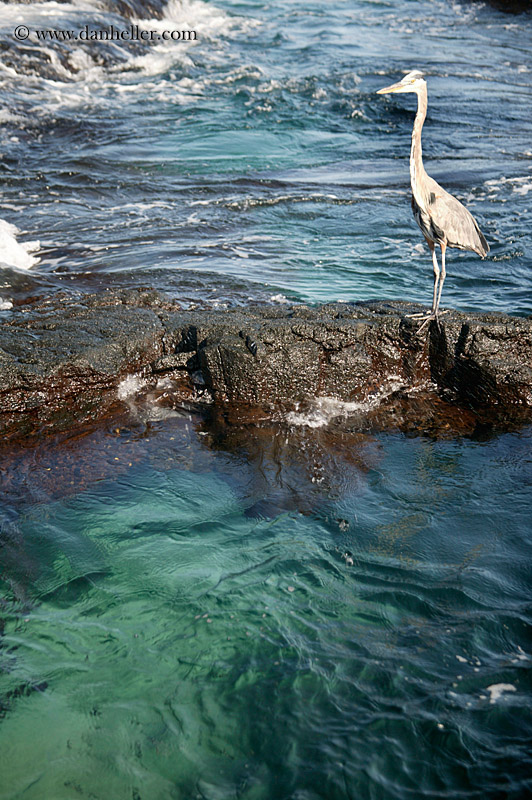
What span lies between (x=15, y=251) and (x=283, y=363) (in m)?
3.79

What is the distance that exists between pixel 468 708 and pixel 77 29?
713 inches

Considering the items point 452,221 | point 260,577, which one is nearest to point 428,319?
point 452,221

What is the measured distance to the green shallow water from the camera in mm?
2766

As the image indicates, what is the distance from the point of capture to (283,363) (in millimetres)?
4676

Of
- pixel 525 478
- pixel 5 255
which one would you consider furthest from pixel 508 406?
pixel 5 255

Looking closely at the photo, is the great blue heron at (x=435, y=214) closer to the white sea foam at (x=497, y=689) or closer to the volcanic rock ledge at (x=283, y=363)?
the volcanic rock ledge at (x=283, y=363)

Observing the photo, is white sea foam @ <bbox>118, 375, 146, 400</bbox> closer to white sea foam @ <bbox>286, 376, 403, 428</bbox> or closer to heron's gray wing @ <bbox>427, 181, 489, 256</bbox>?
white sea foam @ <bbox>286, 376, 403, 428</bbox>

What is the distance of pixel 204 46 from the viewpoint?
1891 centimetres

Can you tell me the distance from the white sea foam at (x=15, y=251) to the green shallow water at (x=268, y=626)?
10.8 ft

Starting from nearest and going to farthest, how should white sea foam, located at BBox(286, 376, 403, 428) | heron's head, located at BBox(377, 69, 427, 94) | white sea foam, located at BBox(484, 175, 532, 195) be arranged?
white sea foam, located at BBox(286, 376, 403, 428)
heron's head, located at BBox(377, 69, 427, 94)
white sea foam, located at BBox(484, 175, 532, 195)

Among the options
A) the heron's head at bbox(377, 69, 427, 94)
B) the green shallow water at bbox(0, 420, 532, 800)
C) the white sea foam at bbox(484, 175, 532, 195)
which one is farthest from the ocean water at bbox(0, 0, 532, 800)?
the heron's head at bbox(377, 69, 427, 94)

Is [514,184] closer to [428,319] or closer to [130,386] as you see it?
[428,319]

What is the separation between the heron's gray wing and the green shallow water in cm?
162

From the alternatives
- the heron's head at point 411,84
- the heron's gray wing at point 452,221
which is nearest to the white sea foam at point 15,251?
the heron's head at point 411,84
